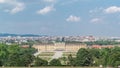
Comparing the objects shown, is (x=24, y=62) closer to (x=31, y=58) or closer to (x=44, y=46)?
(x=31, y=58)

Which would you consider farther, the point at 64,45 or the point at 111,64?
the point at 64,45

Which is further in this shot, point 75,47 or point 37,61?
point 75,47

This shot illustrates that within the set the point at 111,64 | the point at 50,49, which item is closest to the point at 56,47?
the point at 50,49

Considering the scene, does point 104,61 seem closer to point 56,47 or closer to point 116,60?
point 116,60

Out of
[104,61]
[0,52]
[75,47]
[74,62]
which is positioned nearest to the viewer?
[104,61]

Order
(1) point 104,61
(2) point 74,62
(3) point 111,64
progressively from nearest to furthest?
(3) point 111,64, (1) point 104,61, (2) point 74,62

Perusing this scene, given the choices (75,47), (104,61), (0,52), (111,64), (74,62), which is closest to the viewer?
(111,64)

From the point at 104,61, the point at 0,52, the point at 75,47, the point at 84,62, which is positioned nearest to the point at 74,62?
the point at 84,62

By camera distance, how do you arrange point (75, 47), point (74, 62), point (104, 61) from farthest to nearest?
1. point (75, 47)
2. point (74, 62)
3. point (104, 61)

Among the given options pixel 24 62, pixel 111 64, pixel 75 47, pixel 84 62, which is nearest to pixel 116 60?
pixel 111 64
